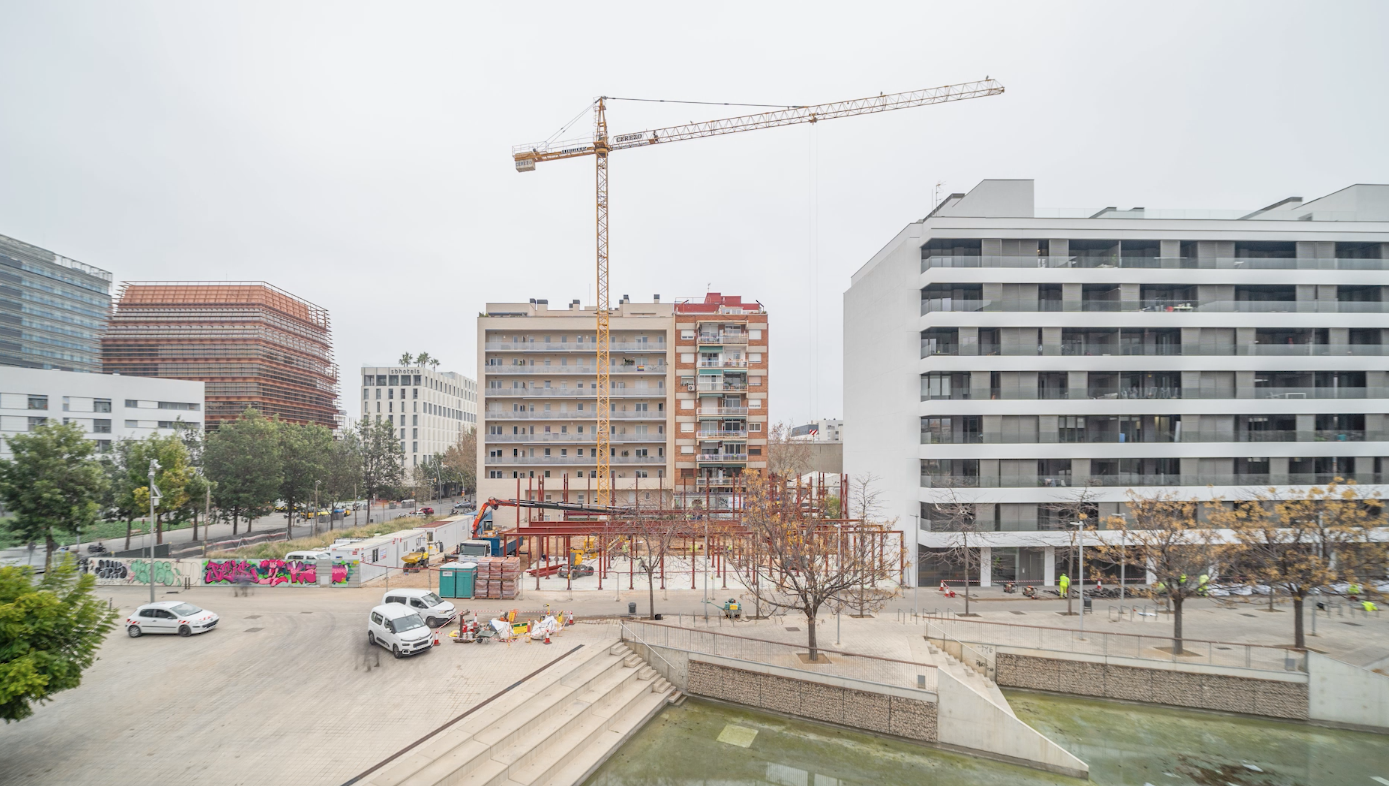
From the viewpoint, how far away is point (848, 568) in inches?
725

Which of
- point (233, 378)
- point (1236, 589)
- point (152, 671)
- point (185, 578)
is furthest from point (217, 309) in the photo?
point (1236, 589)

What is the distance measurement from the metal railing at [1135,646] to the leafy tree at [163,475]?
1919 inches

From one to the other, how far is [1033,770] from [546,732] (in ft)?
43.9

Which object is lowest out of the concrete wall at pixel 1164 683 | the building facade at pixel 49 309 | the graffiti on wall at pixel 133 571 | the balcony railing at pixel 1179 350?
the concrete wall at pixel 1164 683

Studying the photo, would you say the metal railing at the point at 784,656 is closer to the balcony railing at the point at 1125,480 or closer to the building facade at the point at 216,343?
the balcony railing at the point at 1125,480

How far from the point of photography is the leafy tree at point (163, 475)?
3700 cm

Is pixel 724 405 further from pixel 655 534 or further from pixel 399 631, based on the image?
pixel 399 631

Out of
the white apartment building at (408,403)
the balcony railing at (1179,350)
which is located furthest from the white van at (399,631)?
the white apartment building at (408,403)

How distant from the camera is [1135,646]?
19.9 meters

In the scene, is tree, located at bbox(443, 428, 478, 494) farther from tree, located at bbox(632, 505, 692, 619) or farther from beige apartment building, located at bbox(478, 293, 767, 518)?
tree, located at bbox(632, 505, 692, 619)

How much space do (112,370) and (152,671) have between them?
95.0m

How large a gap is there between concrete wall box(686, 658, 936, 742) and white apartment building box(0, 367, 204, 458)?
60444 mm

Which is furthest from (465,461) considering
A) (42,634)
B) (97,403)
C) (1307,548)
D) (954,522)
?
(1307,548)

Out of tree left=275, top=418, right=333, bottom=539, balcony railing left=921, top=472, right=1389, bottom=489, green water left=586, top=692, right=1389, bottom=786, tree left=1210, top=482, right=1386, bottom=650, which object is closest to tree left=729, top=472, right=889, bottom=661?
green water left=586, top=692, right=1389, bottom=786
